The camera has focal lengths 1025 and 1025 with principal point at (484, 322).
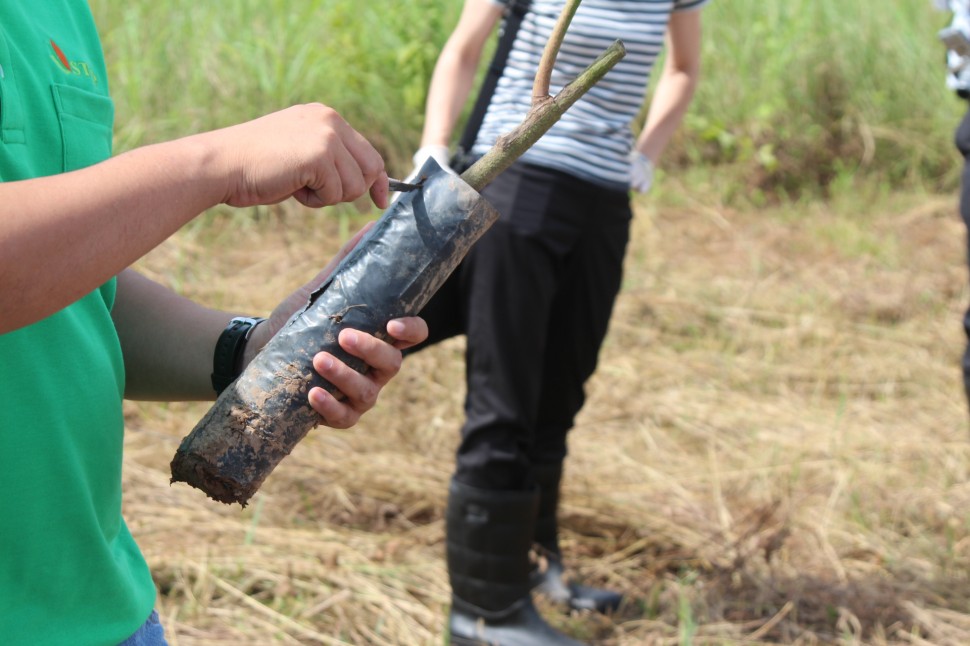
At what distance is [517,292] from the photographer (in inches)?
86.4

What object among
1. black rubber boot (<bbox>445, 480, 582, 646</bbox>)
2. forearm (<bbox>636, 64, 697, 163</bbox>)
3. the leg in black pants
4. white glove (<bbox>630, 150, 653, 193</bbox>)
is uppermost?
forearm (<bbox>636, 64, 697, 163</bbox>)

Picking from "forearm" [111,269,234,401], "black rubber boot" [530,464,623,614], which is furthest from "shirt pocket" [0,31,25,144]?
"black rubber boot" [530,464,623,614]

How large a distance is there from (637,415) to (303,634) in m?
1.70

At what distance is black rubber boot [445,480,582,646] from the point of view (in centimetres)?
227

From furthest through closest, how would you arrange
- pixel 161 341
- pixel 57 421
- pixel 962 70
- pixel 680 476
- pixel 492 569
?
pixel 680 476 < pixel 962 70 < pixel 492 569 < pixel 161 341 < pixel 57 421

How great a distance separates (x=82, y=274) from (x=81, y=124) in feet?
0.90

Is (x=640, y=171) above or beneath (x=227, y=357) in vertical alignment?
beneath

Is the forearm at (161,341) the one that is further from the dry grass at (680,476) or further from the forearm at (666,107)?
the forearm at (666,107)

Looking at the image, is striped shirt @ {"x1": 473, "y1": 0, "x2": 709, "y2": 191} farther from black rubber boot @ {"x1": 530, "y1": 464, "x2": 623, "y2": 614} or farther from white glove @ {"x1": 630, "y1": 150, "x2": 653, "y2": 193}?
black rubber boot @ {"x1": 530, "y1": 464, "x2": 623, "y2": 614}

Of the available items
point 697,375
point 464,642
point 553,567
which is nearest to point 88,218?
point 464,642

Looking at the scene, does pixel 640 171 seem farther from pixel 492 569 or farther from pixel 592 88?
pixel 492 569

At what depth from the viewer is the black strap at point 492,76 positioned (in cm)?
219

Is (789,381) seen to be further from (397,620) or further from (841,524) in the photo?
(397,620)

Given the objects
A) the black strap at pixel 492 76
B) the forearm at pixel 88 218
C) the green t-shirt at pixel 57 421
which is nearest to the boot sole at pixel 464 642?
the black strap at pixel 492 76
